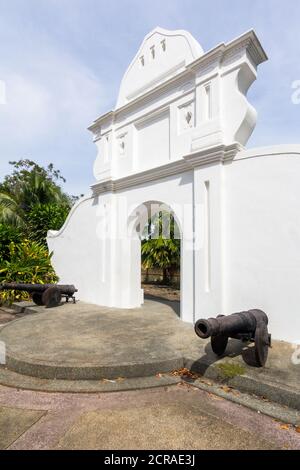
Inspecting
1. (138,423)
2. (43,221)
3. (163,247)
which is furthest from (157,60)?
(163,247)

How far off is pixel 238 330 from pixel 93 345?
2.31 m

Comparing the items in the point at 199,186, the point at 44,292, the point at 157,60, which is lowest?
the point at 44,292

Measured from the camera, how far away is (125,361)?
13.1ft

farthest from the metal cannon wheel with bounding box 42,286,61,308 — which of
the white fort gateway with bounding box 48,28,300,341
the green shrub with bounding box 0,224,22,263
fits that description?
the green shrub with bounding box 0,224,22,263

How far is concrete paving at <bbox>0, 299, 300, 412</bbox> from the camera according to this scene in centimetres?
361

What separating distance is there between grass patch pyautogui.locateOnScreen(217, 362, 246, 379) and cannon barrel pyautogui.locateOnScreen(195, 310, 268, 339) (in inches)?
15.3

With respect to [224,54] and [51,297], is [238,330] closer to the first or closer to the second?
[224,54]

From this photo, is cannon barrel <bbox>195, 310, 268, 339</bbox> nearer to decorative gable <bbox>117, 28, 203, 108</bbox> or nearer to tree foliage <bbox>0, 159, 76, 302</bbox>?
decorative gable <bbox>117, 28, 203, 108</bbox>

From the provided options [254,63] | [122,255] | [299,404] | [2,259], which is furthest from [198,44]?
[2,259]

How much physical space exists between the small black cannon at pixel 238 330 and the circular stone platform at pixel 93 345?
27.3 inches

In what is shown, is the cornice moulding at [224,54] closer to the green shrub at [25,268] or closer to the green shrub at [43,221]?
the green shrub at [25,268]

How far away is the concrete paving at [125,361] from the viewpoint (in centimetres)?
361

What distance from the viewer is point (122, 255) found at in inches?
321

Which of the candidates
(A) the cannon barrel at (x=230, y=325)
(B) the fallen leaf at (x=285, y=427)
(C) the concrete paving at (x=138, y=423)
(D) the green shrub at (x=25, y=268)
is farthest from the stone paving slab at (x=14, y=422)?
(D) the green shrub at (x=25, y=268)
